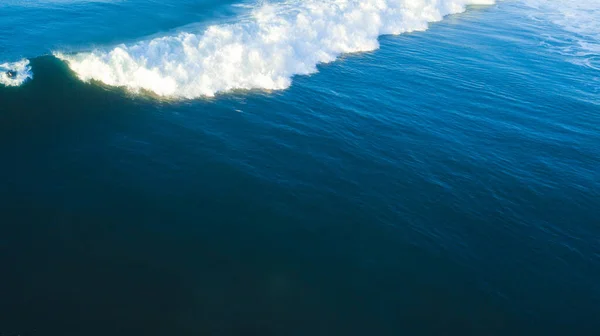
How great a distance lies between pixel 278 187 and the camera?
22.7 metres

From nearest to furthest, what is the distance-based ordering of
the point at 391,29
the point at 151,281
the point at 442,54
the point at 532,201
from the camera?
1. the point at 151,281
2. the point at 532,201
3. the point at 442,54
4. the point at 391,29

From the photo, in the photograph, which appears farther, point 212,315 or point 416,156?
point 416,156

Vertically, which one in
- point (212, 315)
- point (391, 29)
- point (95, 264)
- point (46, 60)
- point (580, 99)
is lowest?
point (212, 315)

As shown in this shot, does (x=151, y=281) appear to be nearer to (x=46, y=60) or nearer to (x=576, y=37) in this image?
(x=46, y=60)

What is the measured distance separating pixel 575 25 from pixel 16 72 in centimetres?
7201

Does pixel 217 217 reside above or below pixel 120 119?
below

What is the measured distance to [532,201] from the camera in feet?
78.8

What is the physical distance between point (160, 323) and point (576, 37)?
63.6 meters

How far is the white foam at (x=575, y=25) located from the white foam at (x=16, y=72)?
2137 inches

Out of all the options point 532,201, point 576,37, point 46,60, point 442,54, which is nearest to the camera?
point 532,201

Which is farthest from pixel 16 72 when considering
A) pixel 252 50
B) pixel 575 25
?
pixel 575 25

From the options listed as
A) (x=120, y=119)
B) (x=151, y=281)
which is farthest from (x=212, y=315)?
(x=120, y=119)

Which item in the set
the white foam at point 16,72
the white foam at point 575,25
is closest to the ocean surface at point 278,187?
the white foam at point 16,72

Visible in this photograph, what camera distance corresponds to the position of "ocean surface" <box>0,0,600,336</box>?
16531 millimetres
